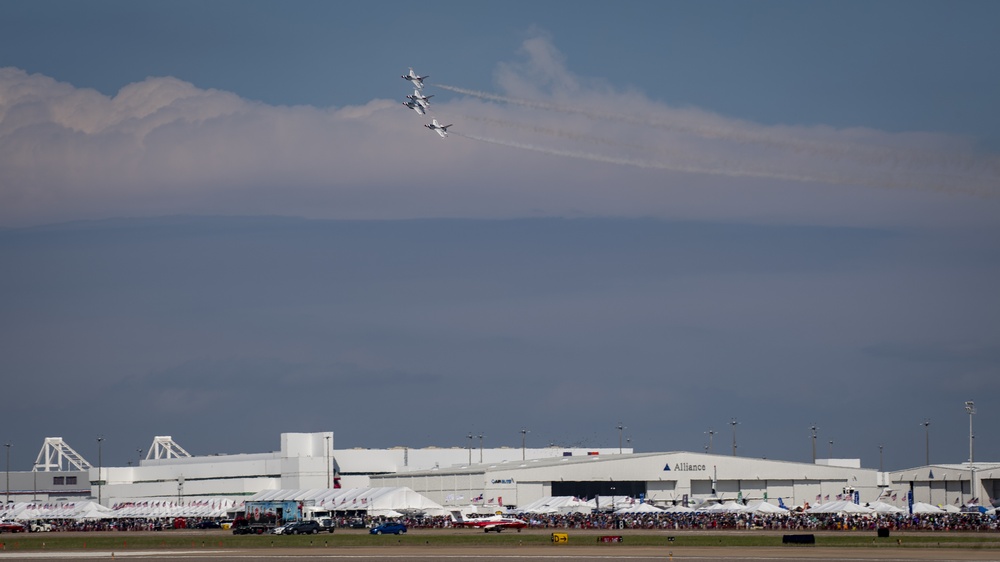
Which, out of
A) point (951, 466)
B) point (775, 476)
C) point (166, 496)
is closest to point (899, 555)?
point (775, 476)

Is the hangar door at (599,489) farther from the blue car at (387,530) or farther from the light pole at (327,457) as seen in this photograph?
the blue car at (387,530)

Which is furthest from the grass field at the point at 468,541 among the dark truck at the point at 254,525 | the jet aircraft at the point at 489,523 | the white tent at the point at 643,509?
the white tent at the point at 643,509

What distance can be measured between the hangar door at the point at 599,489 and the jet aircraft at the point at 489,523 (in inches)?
1349

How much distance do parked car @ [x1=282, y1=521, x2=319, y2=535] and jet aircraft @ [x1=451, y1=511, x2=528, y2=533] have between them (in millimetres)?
13349

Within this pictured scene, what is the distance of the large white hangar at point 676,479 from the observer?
155m

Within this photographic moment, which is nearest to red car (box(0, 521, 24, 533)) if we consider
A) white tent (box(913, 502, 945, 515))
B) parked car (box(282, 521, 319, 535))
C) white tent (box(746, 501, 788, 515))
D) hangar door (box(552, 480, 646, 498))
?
parked car (box(282, 521, 319, 535))

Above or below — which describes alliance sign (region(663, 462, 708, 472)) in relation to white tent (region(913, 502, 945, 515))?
above

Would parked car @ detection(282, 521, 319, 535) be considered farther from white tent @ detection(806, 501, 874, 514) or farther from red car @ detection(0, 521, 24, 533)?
white tent @ detection(806, 501, 874, 514)

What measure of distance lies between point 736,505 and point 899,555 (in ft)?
189

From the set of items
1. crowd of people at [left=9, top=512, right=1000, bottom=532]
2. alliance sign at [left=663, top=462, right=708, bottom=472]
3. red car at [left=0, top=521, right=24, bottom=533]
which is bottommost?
red car at [left=0, top=521, right=24, bottom=533]

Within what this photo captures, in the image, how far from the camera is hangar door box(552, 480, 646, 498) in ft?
513

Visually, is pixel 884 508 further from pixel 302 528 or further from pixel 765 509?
pixel 302 528

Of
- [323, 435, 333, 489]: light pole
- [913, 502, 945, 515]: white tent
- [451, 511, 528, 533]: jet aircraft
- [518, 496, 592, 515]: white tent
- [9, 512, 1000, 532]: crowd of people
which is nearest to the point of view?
[9, 512, 1000, 532]: crowd of people

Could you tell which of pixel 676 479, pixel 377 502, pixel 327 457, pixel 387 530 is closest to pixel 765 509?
pixel 387 530
